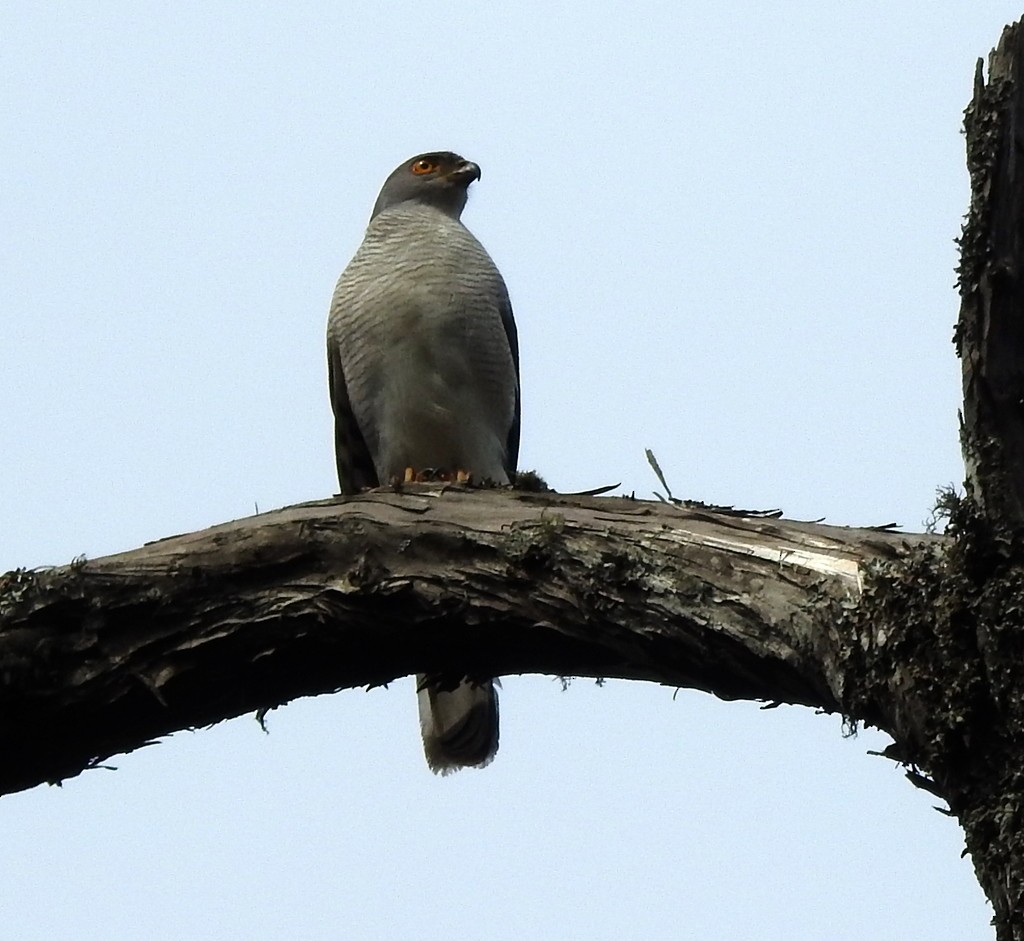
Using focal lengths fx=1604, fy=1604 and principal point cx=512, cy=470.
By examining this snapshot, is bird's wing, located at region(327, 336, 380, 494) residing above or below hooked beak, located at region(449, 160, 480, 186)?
below

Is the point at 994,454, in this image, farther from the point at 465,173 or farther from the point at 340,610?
the point at 465,173

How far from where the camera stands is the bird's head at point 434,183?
8.35m

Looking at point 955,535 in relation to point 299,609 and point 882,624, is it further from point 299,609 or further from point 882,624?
point 299,609

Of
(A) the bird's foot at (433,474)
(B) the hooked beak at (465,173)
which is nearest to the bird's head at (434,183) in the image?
(B) the hooked beak at (465,173)

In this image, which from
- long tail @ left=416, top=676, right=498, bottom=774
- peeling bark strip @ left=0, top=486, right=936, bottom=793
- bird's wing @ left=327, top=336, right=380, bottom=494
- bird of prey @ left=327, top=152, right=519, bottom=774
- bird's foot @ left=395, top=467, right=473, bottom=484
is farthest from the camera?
bird's wing @ left=327, top=336, right=380, bottom=494

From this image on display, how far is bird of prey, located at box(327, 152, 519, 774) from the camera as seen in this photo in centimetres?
692

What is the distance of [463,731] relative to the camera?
5633mm

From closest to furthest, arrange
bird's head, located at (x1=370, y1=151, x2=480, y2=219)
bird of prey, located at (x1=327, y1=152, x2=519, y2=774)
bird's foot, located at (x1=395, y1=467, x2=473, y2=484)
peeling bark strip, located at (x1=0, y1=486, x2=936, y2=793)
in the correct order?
peeling bark strip, located at (x1=0, y1=486, x2=936, y2=793)
bird's foot, located at (x1=395, y1=467, x2=473, y2=484)
bird of prey, located at (x1=327, y1=152, x2=519, y2=774)
bird's head, located at (x1=370, y1=151, x2=480, y2=219)

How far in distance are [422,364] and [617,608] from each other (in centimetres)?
317

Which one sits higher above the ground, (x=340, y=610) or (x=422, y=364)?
(x=422, y=364)

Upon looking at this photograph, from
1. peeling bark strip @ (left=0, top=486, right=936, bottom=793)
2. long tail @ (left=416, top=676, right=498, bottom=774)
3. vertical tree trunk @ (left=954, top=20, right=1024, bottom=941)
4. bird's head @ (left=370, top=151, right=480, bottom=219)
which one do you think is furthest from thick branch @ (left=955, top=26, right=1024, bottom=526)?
bird's head @ (left=370, top=151, right=480, bottom=219)

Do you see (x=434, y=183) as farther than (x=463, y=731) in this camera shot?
Yes

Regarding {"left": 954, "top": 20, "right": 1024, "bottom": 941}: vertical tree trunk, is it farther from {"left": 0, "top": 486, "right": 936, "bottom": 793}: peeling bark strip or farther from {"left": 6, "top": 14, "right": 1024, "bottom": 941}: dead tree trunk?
{"left": 0, "top": 486, "right": 936, "bottom": 793}: peeling bark strip

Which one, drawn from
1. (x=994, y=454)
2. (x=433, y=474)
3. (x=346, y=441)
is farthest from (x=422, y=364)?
(x=994, y=454)
